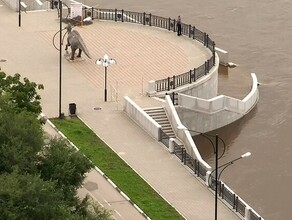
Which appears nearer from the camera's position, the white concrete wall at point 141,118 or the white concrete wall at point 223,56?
the white concrete wall at point 141,118

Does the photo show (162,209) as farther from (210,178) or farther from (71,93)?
(71,93)

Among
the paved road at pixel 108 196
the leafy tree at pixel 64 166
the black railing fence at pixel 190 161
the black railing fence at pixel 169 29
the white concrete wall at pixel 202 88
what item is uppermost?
the leafy tree at pixel 64 166

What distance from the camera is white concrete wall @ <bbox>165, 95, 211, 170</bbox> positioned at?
214ft

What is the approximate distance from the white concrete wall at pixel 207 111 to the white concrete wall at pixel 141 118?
9.80 ft

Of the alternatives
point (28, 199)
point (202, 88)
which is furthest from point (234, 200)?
point (202, 88)

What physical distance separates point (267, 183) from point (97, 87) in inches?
596

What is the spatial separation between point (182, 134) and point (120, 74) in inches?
410

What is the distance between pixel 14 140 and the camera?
166ft

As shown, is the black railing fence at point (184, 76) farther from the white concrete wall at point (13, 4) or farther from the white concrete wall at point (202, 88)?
the white concrete wall at point (13, 4)

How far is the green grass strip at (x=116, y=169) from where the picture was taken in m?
59.1

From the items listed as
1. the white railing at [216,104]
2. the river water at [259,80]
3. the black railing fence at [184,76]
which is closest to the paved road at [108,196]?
the black railing fence at [184,76]

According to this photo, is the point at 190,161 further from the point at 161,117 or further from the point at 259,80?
the point at 259,80

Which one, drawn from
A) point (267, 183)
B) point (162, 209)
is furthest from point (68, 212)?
point (267, 183)

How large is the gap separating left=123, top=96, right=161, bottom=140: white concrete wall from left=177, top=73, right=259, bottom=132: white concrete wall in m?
2.99
